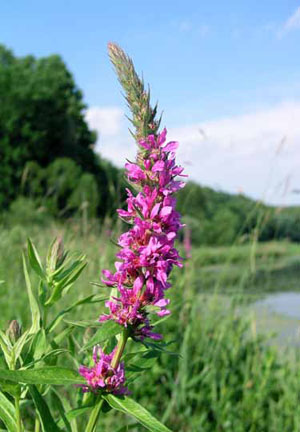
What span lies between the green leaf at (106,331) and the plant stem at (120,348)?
4 cm

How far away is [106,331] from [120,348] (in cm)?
9

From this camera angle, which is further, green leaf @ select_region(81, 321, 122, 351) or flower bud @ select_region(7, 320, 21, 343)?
flower bud @ select_region(7, 320, 21, 343)

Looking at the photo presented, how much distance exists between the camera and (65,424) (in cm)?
112

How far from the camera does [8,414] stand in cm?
111

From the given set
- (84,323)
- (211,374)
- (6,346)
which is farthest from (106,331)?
(211,374)

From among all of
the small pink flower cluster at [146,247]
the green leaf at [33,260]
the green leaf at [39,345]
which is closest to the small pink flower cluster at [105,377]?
the small pink flower cluster at [146,247]

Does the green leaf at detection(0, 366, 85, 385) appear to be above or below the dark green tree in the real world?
below

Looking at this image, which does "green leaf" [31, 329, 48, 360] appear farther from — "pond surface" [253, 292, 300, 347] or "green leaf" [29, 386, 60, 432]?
"pond surface" [253, 292, 300, 347]

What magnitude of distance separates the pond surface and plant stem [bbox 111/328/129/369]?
3.32m

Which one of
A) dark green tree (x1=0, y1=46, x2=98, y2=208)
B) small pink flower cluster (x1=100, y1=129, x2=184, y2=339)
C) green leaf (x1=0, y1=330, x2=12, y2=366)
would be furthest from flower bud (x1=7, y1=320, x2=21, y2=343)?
dark green tree (x1=0, y1=46, x2=98, y2=208)

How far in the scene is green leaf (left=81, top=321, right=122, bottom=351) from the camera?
96 cm

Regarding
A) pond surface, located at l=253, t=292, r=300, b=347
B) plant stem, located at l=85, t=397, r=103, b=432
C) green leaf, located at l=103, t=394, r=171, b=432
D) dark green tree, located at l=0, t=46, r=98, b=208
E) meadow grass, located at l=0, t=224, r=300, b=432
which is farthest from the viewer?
dark green tree, located at l=0, t=46, r=98, b=208

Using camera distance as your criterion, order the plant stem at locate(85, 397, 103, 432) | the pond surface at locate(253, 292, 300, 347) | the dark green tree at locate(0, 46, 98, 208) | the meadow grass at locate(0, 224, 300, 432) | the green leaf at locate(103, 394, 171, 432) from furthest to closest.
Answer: the dark green tree at locate(0, 46, 98, 208), the pond surface at locate(253, 292, 300, 347), the meadow grass at locate(0, 224, 300, 432), the plant stem at locate(85, 397, 103, 432), the green leaf at locate(103, 394, 171, 432)

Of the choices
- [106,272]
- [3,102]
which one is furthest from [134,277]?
Result: [3,102]
